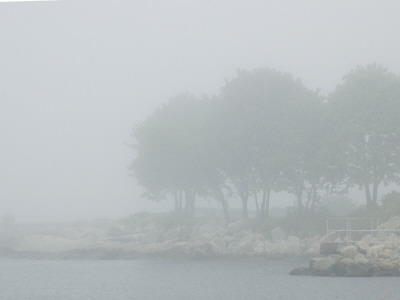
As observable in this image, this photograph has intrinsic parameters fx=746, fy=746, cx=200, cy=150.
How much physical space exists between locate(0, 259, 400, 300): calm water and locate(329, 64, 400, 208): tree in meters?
11.5

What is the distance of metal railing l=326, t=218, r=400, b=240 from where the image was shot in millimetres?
57612

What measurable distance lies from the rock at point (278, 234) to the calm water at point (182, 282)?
6430 mm

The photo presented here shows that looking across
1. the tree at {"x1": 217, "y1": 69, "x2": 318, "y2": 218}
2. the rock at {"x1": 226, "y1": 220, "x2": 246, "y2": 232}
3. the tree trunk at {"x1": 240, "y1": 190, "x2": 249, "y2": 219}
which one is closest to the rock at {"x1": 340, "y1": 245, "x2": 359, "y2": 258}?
the tree at {"x1": 217, "y1": 69, "x2": 318, "y2": 218}

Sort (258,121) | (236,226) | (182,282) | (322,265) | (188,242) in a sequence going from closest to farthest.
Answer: (182,282)
(322,265)
(188,242)
(258,121)
(236,226)

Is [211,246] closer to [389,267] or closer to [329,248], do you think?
[329,248]

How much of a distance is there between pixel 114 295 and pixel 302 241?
2542 centimetres

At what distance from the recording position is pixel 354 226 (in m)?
61.0

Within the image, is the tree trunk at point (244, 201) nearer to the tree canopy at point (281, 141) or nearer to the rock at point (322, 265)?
the tree canopy at point (281, 141)

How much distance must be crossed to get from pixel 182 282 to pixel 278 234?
20.6 meters

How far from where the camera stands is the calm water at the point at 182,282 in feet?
132

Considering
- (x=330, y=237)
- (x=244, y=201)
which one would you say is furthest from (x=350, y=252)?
(x=244, y=201)

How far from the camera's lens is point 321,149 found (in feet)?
217

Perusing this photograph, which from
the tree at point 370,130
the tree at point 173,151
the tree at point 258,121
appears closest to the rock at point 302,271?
the tree at point 370,130

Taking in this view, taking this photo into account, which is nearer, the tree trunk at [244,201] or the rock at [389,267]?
the rock at [389,267]
